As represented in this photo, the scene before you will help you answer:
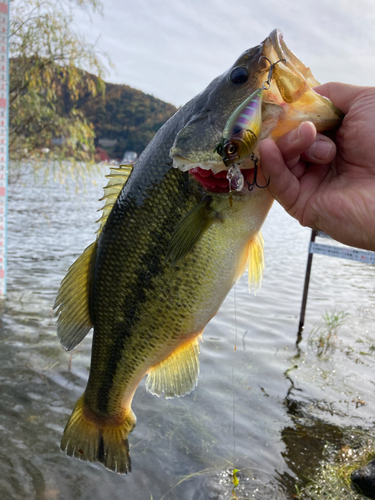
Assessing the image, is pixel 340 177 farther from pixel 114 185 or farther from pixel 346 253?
pixel 346 253

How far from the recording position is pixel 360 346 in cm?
601

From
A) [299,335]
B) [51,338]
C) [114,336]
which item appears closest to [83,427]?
[114,336]

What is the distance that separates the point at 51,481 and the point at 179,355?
69.8 inches

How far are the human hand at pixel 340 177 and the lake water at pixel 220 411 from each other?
2254mm

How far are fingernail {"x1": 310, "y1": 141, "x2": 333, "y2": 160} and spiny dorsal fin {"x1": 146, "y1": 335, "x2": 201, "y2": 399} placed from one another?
1034mm

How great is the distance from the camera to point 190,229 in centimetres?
161

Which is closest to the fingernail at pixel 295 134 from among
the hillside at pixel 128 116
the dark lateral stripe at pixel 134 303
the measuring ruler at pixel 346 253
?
the dark lateral stripe at pixel 134 303

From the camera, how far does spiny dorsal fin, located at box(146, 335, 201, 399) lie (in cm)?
203

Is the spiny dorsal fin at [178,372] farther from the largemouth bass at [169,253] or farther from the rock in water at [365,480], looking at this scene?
the rock in water at [365,480]

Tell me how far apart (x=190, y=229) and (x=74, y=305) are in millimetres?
792

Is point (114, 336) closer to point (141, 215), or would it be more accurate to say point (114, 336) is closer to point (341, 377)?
point (141, 215)

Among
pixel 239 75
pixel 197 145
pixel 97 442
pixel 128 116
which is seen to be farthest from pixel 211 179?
pixel 128 116

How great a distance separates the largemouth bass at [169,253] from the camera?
1.58 metres

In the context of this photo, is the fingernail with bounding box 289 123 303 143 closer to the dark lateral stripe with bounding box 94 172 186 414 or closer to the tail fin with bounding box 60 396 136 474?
the dark lateral stripe with bounding box 94 172 186 414
